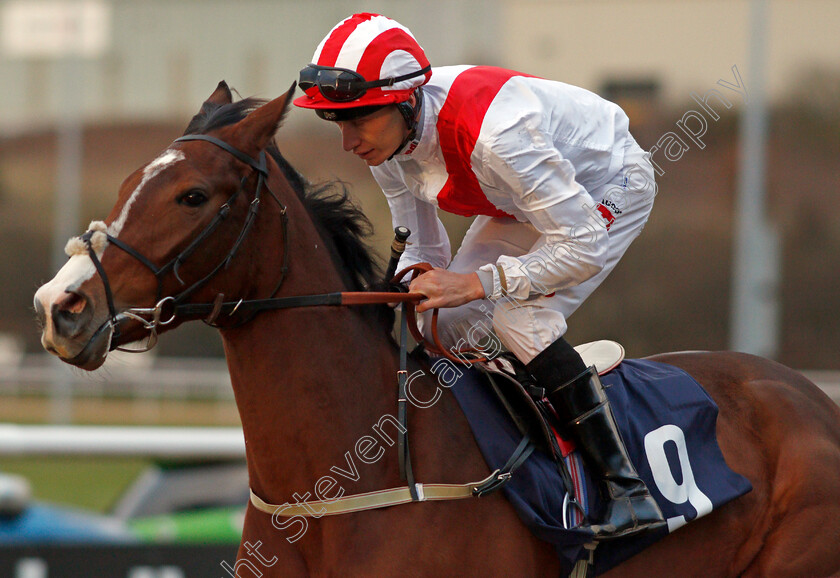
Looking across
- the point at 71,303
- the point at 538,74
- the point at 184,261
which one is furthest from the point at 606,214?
the point at 538,74

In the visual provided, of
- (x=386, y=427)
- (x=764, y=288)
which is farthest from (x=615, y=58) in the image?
(x=386, y=427)

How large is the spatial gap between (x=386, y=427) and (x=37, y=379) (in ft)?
50.6

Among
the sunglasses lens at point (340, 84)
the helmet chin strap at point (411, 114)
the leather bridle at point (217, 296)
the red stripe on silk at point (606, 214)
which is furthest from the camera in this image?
the red stripe on silk at point (606, 214)

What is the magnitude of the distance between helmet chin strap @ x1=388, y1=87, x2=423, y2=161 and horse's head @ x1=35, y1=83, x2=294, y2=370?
1.26 ft

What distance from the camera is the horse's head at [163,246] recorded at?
7.20 ft

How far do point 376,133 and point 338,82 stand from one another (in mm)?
196

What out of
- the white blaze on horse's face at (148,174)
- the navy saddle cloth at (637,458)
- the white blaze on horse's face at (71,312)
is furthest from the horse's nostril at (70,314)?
the navy saddle cloth at (637,458)

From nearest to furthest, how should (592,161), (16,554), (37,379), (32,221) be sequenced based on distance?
(592,161)
(16,554)
(37,379)
(32,221)

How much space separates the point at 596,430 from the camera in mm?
2701

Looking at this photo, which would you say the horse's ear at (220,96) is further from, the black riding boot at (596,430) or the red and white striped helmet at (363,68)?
the black riding boot at (596,430)

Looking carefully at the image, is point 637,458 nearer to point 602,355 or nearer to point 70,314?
point 602,355

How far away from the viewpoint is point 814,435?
3039 mm

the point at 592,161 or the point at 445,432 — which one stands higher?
the point at 592,161

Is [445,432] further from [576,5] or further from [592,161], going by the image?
[576,5]
